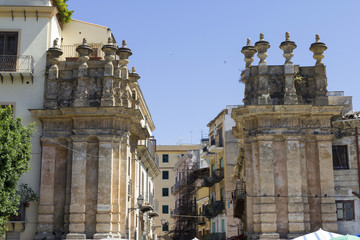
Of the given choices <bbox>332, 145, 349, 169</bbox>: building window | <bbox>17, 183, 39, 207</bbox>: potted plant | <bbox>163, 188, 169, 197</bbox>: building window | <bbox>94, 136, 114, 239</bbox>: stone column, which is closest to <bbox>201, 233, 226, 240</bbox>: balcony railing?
<bbox>332, 145, 349, 169</bbox>: building window

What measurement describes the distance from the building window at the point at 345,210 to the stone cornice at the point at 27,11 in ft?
55.7

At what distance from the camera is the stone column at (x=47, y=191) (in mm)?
27141

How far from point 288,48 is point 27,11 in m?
13.2

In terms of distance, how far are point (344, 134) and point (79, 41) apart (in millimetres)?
14995

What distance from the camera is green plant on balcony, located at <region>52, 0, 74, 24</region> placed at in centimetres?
3105

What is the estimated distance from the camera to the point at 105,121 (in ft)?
92.2

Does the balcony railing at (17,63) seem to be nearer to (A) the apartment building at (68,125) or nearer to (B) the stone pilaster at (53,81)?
(A) the apartment building at (68,125)

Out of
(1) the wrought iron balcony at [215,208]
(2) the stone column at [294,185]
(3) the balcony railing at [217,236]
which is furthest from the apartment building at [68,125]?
(1) the wrought iron balcony at [215,208]

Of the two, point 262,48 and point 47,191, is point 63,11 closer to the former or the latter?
point 47,191

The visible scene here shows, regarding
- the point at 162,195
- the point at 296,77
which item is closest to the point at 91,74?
the point at 296,77

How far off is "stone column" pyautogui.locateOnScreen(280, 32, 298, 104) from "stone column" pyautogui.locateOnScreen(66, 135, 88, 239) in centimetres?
999

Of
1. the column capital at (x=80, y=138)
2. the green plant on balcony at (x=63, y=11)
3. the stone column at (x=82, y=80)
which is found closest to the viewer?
the column capital at (x=80, y=138)

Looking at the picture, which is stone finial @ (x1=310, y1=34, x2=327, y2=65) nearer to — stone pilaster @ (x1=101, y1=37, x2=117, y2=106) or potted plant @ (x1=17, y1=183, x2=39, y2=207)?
stone pilaster @ (x1=101, y1=37, x2=117, y2=106)

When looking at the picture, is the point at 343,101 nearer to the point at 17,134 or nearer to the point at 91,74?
the point at 91,74
